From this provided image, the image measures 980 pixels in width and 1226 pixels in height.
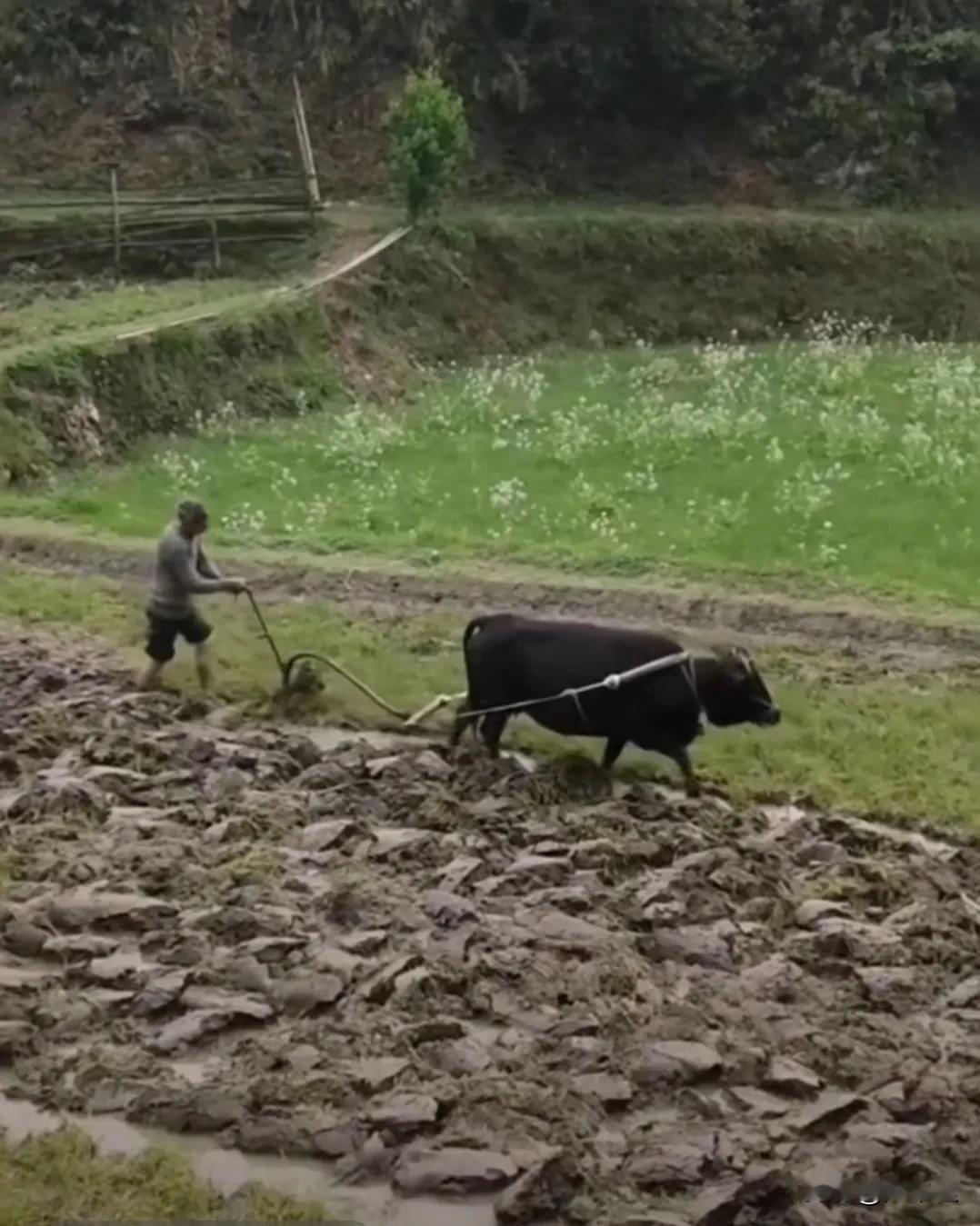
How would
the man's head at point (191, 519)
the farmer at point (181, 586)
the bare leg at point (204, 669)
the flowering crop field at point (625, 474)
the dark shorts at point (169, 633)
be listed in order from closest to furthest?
1. the man's head at point (191, 519)
2. the farmer at point (181, 586)
3. the dark shorts at point (169, 633)
4. the bare leg at point (204, 669)
5. the flowering crop field at point (625, 474)

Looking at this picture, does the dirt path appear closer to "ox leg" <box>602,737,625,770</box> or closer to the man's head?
"ox leg" <box>602,737,625,770</box>

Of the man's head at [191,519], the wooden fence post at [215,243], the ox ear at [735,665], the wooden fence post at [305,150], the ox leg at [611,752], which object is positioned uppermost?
the wooden fence post at [305,150]

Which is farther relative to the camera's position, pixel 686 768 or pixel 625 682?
pixel 686 768

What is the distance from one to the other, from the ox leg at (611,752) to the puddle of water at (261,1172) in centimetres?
503

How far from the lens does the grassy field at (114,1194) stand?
636 cm

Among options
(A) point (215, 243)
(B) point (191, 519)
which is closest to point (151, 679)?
(B) point (191, 519)

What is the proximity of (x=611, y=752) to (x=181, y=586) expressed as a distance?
10.6 feet

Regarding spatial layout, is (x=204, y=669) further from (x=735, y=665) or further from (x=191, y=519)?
(x=735, y=665)

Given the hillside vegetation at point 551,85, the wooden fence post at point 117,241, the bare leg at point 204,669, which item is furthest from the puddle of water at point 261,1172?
the hillside vegetation at point 551,85

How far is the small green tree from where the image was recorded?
98.8 ft

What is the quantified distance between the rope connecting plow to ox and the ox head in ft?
0.64

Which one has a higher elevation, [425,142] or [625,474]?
[425,142]

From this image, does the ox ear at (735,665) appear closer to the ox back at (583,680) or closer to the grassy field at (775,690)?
the ox back at (583,680)

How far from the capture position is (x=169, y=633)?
13.0m
